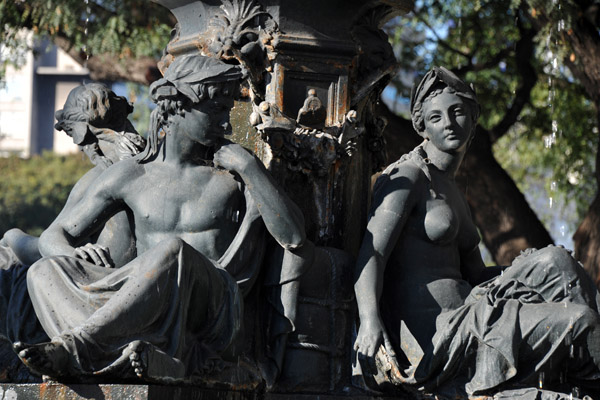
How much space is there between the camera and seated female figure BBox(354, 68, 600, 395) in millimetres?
6566

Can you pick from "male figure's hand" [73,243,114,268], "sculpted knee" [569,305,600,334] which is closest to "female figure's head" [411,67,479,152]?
"sculpted knee" [569,305,600,334]

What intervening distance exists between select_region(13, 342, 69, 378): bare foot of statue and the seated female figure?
179 cm

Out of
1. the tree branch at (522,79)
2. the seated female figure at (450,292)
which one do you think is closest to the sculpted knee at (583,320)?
the seated female figure at (450,292)

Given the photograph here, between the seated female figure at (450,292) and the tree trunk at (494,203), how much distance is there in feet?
20.4

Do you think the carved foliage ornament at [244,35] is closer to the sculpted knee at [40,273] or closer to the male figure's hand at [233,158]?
the male figure's hand at [233,158]

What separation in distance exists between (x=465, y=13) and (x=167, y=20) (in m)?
3.66

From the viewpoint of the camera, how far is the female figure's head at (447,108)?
282 inches

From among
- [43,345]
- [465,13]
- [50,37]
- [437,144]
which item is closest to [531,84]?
[465,13]

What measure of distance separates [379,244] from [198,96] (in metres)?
1.31

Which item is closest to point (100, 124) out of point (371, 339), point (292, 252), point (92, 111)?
point (92, 111)

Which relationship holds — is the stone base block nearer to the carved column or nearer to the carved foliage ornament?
the carved column

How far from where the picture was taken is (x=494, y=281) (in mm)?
6918

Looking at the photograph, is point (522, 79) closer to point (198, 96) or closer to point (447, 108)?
point (447, 108)

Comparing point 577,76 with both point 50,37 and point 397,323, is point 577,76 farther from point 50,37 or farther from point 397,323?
point 397,323
